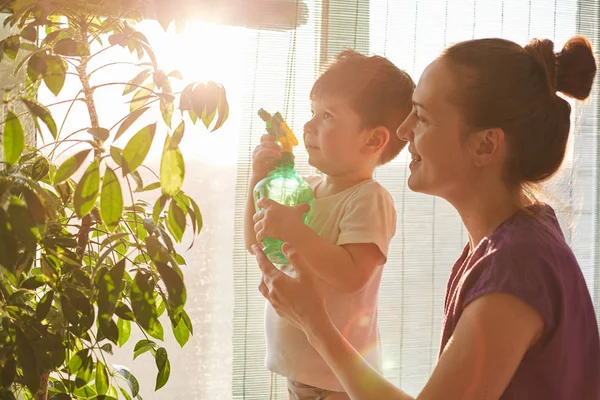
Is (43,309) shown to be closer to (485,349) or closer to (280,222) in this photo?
(280,222)

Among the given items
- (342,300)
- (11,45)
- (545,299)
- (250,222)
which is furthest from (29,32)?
(545,299)

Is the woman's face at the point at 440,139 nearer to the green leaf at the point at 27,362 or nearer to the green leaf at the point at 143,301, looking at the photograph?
the green leaf at the point at 143,301

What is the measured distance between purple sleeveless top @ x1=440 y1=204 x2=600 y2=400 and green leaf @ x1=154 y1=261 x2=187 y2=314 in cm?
44

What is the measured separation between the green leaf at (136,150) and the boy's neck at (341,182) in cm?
65

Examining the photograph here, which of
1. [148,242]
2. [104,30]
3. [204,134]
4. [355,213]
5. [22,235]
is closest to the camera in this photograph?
[22,235]

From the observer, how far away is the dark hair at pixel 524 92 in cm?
118

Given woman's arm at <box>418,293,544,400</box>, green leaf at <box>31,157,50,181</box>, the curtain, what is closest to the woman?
woman's arm at <box>418,293,544,400</box>

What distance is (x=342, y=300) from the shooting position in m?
1.48

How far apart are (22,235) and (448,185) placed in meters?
0.72

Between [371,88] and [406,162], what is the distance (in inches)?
29.1

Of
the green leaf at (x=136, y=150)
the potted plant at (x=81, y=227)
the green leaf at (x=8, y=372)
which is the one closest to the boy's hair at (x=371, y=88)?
the potted plant at (x=81, y=227)

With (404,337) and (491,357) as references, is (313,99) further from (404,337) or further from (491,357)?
(404,337)

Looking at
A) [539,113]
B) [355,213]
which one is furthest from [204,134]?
[539,113]

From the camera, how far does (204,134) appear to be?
1.99m
